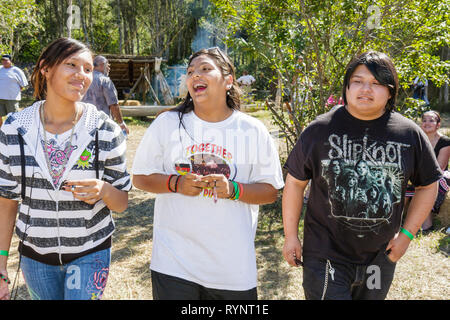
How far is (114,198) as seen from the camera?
2.17m

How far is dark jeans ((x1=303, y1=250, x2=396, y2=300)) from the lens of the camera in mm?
2162

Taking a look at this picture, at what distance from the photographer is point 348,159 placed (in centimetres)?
220

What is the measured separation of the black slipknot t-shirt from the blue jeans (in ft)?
3.63

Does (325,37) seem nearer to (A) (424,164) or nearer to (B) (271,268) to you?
(B) (271,268)

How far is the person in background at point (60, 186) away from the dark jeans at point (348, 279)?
3.48 ft

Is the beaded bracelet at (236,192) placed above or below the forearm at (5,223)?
above

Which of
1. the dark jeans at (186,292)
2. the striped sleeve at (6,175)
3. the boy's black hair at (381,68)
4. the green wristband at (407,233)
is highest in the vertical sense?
the boy's black hair at (381,68)

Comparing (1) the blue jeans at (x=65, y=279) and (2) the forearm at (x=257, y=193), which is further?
(2) the forearm at (x=257, y=193)

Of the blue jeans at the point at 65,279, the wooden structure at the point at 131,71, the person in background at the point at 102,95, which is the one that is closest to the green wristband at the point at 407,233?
the blue jeans at the point at 65,279

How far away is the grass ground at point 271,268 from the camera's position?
13.0 ft

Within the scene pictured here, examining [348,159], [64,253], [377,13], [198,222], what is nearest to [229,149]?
[198,222]

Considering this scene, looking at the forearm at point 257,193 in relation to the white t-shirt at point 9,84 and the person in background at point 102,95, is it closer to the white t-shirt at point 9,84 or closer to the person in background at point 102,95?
the person in background at point 102,95

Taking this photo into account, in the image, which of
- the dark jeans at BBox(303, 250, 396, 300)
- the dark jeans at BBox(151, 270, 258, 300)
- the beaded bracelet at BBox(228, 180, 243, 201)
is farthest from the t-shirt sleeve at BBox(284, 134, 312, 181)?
the dark jeans at BBox(151, 270, 258, 300)
